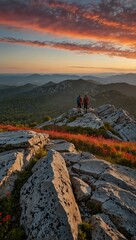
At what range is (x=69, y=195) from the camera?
8.45 metres

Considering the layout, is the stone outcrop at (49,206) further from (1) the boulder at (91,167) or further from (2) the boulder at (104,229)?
(1) the boulder at (91,167)

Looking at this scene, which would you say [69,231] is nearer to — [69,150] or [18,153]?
[18,153]

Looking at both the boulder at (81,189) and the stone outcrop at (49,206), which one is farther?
the boulder at (81,189)

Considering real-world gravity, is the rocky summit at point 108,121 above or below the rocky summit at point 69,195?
below

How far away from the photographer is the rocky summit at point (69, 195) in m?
7.17

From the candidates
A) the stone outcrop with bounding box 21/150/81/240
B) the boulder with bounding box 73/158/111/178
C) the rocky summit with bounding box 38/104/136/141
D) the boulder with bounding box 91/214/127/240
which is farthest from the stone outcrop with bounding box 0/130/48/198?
the rocky summit with bounding box 38/104/136/141

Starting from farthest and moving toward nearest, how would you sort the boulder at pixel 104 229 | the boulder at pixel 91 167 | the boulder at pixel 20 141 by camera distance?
1. the boulder at pixel 20 141
2. the boulder at pixel 91 167
3. the boulder at pixel 104 229

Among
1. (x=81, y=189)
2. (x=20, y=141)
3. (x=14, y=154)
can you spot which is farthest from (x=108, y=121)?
(x=81, y=189)

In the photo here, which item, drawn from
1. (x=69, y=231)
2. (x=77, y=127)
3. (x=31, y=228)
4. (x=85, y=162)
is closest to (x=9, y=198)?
(x=31, y=228)

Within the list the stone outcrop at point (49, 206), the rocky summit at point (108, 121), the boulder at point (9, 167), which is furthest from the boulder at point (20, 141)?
the rocky summit at point (108, 121)

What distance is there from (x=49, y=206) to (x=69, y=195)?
112 cm

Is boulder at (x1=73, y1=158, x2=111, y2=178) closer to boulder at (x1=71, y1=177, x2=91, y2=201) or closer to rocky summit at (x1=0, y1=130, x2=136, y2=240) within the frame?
rocky summit at (x1=0, y1=130, x2=136, y2=240)

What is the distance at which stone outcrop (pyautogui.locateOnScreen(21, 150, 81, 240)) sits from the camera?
22.7 ft

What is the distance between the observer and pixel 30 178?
9469 mm
